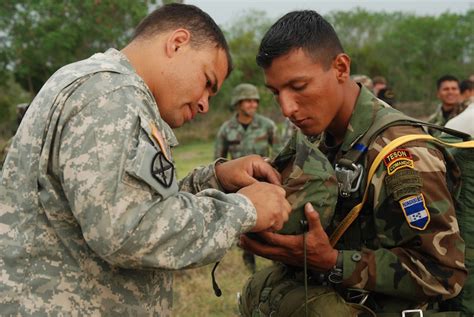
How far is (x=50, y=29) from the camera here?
30.2m

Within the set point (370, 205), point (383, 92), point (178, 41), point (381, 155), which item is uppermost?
point (178, 41)

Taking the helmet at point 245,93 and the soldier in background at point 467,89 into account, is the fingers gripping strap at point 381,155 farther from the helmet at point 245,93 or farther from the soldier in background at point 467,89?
the soldier in background at point 467,89

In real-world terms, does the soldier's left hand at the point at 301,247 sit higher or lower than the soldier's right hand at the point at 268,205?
lower

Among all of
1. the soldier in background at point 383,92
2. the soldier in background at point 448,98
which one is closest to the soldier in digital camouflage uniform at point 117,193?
the soldier in background at point 383,92

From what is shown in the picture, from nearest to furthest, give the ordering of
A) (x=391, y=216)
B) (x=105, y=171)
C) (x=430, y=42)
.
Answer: (x=105, y=171) < (x=391, y=216) < (x=430, y=42)

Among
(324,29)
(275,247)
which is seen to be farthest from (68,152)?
(324,29)

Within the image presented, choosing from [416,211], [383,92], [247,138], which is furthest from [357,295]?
[383,92]

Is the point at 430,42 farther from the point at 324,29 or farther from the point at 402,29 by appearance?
the point at 324,29

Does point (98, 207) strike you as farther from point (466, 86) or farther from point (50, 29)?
point (50, 29)

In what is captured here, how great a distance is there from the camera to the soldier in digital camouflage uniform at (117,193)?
5.44 feet

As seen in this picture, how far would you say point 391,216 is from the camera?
7.24 feet

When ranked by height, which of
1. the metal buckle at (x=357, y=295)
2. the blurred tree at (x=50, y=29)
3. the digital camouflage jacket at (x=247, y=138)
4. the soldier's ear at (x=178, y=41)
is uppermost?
the soldier's ear at (x=178, y=41)

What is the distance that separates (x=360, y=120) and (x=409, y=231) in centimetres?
55

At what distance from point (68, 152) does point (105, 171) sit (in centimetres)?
14
